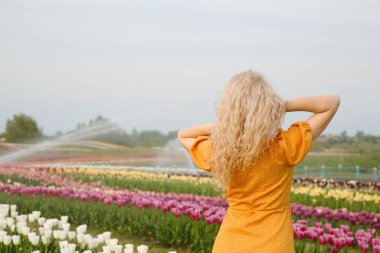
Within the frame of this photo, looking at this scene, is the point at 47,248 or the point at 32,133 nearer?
the point at 47,248

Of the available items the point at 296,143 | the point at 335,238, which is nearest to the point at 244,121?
the point at 296,143

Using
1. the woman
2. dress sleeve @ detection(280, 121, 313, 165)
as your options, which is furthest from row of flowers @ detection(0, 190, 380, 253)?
dress sleeve @ detection(280, 121, 313, 165)

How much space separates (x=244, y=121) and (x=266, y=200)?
462 millimetres

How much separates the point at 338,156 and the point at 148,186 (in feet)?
51.3

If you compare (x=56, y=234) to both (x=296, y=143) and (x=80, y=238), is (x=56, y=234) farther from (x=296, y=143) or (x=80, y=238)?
(x=296, y=143)

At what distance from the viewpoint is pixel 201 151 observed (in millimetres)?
3535

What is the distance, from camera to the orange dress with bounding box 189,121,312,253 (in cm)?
334

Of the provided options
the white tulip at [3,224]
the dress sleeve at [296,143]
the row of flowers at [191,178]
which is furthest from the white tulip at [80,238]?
the row of flowers at [191,178]

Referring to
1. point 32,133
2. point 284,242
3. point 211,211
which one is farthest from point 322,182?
point 32,133

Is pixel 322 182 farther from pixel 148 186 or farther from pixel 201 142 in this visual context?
pixel 201 142

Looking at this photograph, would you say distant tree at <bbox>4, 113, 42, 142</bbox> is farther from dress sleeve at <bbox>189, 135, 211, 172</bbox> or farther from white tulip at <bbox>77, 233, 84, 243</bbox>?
dress sleeve at <bbox>189, 135, 211, 172</bbox>

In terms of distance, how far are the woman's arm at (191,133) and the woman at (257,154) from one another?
85 mm

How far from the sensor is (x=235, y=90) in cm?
323

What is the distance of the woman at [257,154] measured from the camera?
3219mm
